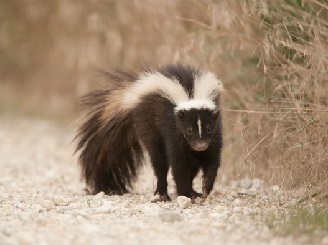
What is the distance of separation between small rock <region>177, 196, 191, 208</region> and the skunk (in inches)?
11.2

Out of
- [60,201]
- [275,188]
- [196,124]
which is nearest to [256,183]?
[275,188]

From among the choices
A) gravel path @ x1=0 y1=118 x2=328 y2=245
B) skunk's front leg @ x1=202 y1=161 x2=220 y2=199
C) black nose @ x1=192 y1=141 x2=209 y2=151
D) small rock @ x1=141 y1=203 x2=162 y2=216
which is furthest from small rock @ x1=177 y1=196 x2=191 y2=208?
black nose @ x1=192 y1=141 x2=209 y2=151

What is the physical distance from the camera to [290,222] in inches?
207

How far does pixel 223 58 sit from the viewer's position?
8.61 meters

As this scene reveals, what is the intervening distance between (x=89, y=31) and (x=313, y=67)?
6.99 meters

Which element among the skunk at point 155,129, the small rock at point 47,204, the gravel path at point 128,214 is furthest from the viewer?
the skunk at point 155,129

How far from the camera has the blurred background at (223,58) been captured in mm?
6320

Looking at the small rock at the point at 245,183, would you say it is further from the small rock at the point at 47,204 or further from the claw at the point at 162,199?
the small rock at the point at 47,204

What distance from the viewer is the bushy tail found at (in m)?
7.42

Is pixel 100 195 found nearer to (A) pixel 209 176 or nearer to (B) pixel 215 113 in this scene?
(A) pixel 209 176

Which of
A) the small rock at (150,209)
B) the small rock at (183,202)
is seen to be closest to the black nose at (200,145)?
the small rock at (183,202)

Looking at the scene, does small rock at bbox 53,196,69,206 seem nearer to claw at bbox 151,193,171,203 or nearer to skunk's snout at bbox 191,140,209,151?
claw at bbox 151,193,171,203

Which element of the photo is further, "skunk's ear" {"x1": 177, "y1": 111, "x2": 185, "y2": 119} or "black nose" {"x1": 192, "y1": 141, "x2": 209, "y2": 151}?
"skunk's ear" {"x1": 177, "y1": 111, "x2": 185, "y2": 119}

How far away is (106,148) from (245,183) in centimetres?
141
